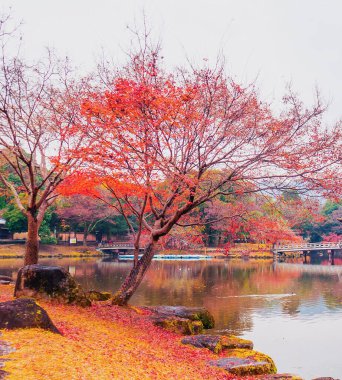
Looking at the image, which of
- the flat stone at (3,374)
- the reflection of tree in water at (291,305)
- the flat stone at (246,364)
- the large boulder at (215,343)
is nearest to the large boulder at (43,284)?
the large boulder at (215,343)

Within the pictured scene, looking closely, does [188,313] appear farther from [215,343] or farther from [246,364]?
[246,364]

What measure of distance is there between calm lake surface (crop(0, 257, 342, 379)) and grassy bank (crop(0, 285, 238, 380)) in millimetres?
5069

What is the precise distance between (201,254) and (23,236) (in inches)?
1115

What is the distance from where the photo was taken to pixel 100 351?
9523 mm

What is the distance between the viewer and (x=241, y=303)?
27219mm

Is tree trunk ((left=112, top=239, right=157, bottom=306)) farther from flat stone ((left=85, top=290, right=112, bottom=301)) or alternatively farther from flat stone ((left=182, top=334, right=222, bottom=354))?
flat stone ((left=182, top=334, right=222, bottom=354))

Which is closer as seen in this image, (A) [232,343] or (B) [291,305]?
(A) [232,343]

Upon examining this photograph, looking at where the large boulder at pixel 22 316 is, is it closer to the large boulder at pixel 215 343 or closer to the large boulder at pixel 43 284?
the large boulder at pixel 43 284

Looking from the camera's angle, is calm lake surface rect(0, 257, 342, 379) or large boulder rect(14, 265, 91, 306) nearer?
large boulder rect(14, 265, 91, 306)

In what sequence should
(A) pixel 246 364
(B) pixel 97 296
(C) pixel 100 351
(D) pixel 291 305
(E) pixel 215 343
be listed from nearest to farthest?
(C) pixel 100 351, (A) pixel 246 364, (E) pixel 215 343, (B) pixel 97 296, (D) pixel 291 305

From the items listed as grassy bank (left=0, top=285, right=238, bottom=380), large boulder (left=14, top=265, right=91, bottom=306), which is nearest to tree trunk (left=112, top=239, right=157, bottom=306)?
grassy bank (left=0, top=285, right=238, bottom=380)

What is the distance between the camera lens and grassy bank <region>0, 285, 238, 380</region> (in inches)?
296

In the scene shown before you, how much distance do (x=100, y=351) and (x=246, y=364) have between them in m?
4.23

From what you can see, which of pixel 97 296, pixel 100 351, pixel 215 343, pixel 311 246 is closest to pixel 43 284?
pixel 97 296
